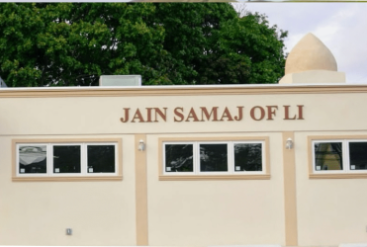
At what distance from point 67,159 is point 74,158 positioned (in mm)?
159

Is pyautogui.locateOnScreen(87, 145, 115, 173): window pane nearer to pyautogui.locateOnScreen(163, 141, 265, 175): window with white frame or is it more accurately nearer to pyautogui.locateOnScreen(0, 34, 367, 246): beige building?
pyautogui.locateOnScreen(0, 34, 367, 246): beige building

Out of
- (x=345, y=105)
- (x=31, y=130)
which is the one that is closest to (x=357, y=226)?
(x=345, y=105)

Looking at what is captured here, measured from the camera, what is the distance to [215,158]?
13148 millimetres

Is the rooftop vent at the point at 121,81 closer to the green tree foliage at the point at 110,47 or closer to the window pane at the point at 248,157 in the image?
the window pane at the point at 248,157

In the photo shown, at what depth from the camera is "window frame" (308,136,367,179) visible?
43.1ft

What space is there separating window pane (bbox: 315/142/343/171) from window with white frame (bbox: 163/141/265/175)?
126 centimetres

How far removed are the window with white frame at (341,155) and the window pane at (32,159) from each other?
6013 mm

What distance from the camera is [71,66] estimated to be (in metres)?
28.1

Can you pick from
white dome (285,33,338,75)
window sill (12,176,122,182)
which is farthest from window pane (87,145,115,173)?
white dome (285,33,338,75)

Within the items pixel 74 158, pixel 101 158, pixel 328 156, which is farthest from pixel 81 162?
pixel 328 156

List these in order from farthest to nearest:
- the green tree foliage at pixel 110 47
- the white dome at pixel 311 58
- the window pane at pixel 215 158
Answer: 1. the green tree foliage at pixel 110 47
2. the white dome at pixel 311 58
3. the window pane at pixel 215 158

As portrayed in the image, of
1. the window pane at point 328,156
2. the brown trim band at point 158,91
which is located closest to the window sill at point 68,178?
the brown trim band at point 158,91

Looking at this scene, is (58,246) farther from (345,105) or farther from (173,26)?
(173,26)

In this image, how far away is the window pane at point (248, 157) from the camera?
13.1 meters
